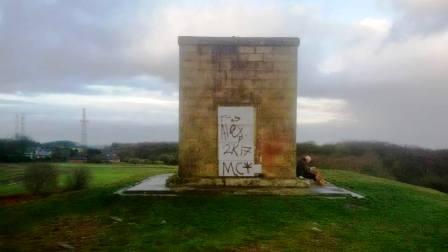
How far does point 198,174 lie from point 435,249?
23.4ft

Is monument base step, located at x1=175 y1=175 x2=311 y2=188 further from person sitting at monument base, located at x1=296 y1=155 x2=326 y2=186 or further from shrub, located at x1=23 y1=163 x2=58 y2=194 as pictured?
shrub, located at x1=23 y1=163 x2=58 y2=194

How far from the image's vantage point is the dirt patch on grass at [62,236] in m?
9.64

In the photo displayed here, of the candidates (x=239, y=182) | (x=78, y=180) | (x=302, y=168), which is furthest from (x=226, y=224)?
(x=78, y=180)

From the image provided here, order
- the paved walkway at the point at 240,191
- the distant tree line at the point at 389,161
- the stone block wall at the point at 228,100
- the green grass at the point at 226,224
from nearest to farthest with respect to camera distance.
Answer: the green grass at the point at 226,224, the paved walkway at the point at 240,191, the stone block wall at the point at 228,100, the distant tree line at the point at 389,161

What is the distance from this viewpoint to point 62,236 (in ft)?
34.4

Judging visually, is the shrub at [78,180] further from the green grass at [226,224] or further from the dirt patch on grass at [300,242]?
the dirt patch on grass at [300,242]

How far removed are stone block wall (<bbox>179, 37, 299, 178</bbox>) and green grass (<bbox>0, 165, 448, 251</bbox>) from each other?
1913 mm

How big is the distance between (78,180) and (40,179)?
1.33 m

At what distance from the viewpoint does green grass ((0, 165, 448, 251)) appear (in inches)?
384

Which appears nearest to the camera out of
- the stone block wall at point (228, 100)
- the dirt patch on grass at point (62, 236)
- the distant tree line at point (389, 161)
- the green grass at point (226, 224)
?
the dirt patch on grass at point (62, 236)

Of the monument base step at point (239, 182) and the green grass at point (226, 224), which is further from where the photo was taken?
the monument base step at point (239, 182)

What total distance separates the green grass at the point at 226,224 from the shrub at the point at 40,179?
4.20 m

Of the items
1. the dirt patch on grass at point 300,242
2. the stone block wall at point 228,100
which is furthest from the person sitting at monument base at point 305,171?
the dirt patch on grass at point 300,242

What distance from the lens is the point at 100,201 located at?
13.4 metres
